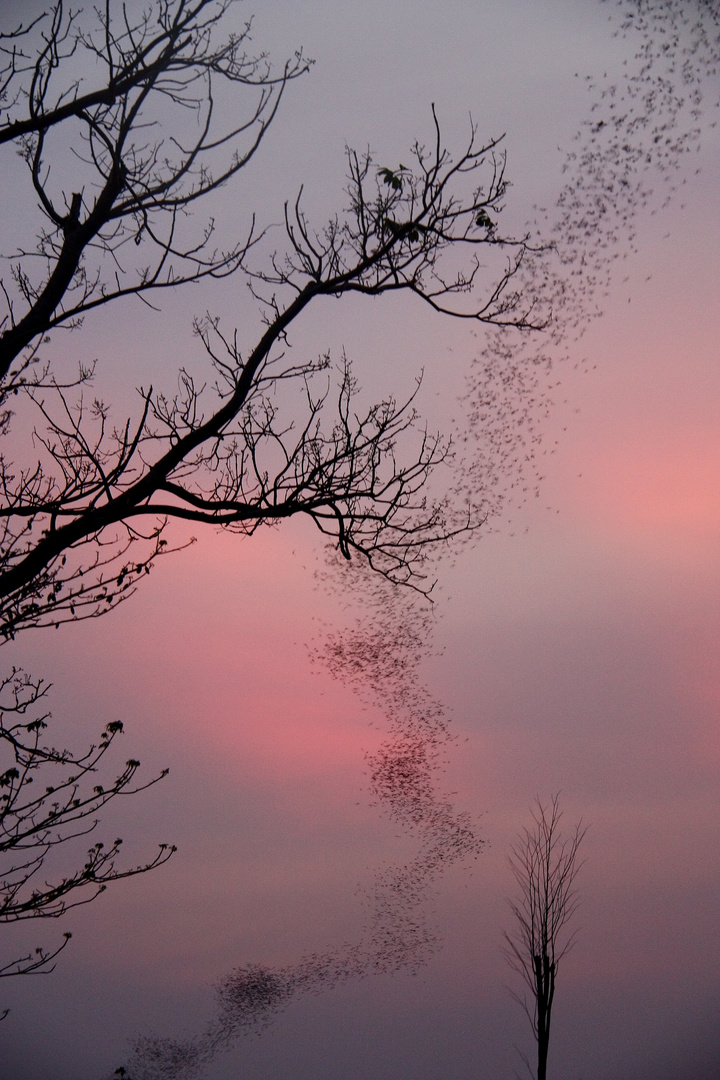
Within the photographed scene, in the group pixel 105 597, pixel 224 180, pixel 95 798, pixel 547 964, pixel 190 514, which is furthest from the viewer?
pixel 547 964

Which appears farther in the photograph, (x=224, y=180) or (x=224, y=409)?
(x=224, y=180)

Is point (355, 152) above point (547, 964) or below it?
above

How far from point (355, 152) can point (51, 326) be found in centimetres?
158

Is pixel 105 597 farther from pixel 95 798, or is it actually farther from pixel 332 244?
pixel 332 244

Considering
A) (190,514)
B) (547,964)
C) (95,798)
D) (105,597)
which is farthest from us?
(547,964)

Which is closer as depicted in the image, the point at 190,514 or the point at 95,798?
the point at 95,798

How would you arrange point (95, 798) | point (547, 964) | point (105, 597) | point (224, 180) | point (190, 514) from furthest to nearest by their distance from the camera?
point (547, 964), point (224, 180), point (190, 514), point (105, 597), point (95, 798)

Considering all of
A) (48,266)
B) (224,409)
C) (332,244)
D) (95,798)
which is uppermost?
(332,244)

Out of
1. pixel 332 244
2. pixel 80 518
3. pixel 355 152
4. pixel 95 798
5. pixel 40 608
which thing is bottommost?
pixel 95 798

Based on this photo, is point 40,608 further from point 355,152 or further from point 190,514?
point 355,152

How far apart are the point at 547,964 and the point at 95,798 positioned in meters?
4.69

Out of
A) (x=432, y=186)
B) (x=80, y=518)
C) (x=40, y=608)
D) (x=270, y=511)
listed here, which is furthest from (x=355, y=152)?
(x=40, y=608)

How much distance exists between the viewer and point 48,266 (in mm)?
3898

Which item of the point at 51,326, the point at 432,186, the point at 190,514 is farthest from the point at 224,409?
the point at 432,186
